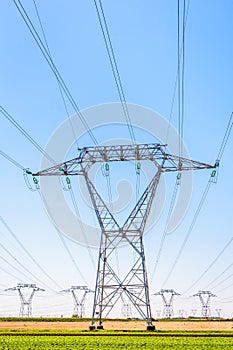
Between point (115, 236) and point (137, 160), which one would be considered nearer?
point (137, 160)

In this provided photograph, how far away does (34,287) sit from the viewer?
512 ft

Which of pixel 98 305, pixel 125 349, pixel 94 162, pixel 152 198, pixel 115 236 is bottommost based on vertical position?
pixel 125 349

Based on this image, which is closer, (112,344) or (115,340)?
(112,344)

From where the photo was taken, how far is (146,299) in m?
48.5

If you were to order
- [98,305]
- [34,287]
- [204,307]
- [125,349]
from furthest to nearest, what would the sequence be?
[204,307] → [34,287] → [98,305] → [125,349]

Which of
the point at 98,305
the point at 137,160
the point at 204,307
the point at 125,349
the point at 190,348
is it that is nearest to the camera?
the point at 125,349

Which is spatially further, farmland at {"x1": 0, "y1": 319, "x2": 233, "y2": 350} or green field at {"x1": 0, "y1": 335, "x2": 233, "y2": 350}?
farmland at {"x1": 0, "y1": 319, "x2": 233, "y2": 350}

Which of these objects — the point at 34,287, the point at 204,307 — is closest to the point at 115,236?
the point at 34,287

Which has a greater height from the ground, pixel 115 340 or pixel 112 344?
pixel 115 340

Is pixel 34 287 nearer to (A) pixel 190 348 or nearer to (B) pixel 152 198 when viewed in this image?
(B) pixel 152 198

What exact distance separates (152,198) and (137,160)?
464 centimetres

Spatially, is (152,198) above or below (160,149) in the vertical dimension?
below

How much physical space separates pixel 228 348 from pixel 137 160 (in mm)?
23548

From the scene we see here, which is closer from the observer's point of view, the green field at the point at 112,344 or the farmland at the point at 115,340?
the green field at the point at 112,344
